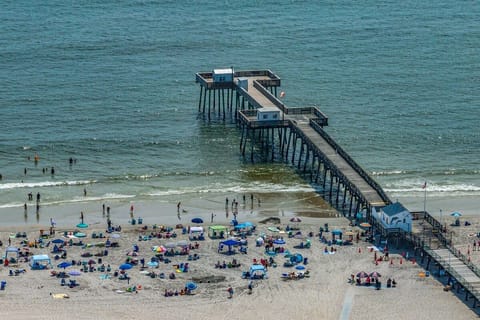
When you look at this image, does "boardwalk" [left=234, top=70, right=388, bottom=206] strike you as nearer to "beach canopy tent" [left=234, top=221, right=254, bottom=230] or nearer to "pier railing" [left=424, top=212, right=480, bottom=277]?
"pier railing" [left=424, top=212, right=480, bottom=277]

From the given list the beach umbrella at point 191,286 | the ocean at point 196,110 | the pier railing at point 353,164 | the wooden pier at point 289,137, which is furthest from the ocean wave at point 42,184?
the beach umbrella at point 191,286

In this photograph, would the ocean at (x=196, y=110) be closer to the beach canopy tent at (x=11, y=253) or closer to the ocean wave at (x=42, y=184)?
the ocean wave at (x=42, y=184)

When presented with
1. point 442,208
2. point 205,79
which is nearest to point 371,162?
point 442,208

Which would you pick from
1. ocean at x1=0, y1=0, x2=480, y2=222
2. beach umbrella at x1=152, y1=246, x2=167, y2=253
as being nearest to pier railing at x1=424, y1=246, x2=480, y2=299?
ocean at x1=0, y1=0, x2=480, y2=222

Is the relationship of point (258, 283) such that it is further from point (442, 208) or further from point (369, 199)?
point (442, 208)

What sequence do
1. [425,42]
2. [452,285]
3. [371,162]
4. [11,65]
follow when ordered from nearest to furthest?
[452,285], [371,162], [11,65], [425,42]

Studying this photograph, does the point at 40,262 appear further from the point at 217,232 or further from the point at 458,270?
the point at 458,270
